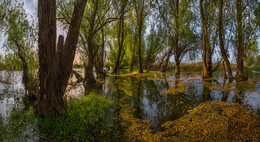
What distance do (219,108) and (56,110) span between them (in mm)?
5321

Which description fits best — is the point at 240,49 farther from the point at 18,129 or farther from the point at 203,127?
the point at 18,129

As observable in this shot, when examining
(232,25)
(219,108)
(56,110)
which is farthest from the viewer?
(232,25)

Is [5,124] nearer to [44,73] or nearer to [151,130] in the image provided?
[44,73]

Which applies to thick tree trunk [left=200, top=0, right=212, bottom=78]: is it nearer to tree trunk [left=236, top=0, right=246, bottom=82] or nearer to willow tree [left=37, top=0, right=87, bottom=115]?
tree trunk [left=236, top=0, right=246, bottom=82]

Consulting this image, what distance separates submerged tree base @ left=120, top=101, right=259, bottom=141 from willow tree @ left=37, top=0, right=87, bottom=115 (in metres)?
2.09

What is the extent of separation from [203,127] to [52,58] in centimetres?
434

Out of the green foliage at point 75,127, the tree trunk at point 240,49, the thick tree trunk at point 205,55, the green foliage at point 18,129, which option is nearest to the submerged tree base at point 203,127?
the green foliage at point 75,127

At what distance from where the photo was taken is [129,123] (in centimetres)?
378

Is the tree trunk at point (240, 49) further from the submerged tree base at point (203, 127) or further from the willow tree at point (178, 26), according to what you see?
the submerged tree base at point (203, 127)

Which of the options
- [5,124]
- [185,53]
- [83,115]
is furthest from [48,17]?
[185,53]

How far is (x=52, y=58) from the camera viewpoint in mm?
3643

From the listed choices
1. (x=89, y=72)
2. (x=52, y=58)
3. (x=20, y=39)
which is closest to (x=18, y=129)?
(x=52, y=58)

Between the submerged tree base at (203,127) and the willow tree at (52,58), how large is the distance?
209 centimetres

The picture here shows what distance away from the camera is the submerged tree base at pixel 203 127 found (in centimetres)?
302
